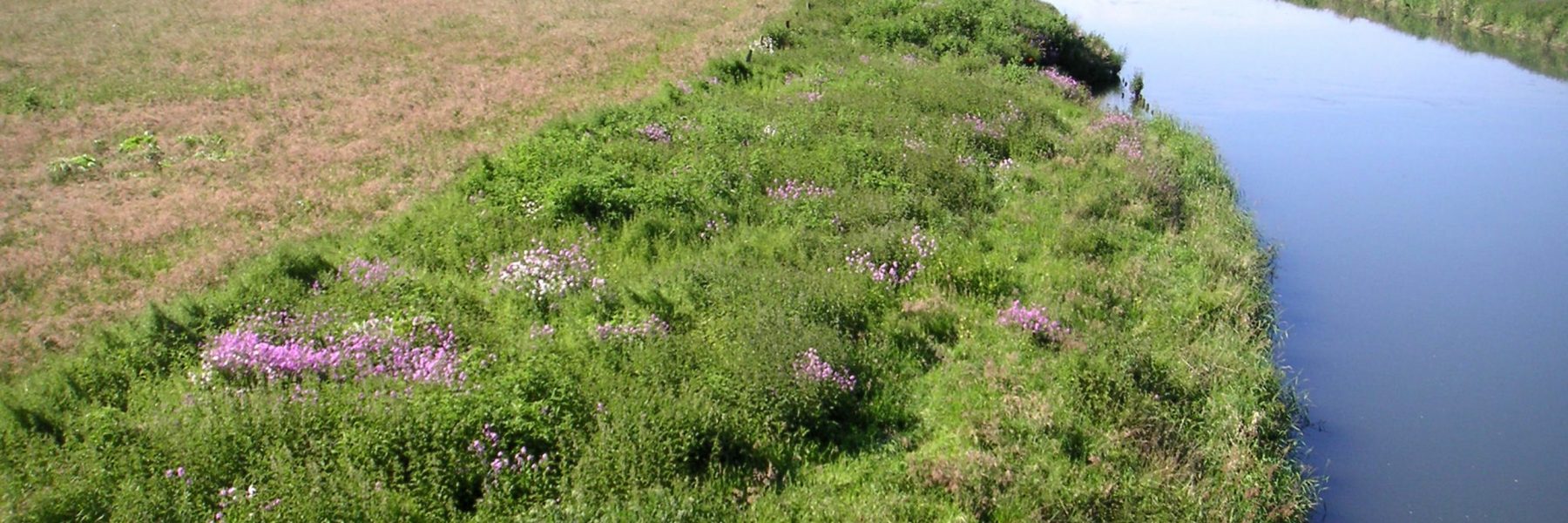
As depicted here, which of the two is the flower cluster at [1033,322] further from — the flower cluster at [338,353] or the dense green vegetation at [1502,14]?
the dense green vegetation at [1502,14]

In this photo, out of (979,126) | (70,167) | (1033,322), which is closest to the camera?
(1033,322)

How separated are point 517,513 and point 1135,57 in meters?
26.0

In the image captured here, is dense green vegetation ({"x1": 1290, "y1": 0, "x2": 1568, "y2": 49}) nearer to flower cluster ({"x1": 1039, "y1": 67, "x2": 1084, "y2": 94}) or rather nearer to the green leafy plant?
flower cluster ({"x1": 1039, "y1": 67, "x2": 1084, "y2": 94})

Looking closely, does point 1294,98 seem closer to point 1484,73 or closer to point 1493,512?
point 1484,73

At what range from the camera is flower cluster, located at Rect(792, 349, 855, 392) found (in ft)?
27.5

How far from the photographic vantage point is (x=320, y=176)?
13852 mm

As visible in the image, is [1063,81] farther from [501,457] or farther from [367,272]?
[501,457]

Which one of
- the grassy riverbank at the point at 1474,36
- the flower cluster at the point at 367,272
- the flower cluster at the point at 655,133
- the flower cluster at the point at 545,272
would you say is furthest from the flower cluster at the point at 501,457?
the grassy riverbank at the point at 1474,36

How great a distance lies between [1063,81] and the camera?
21172 mm

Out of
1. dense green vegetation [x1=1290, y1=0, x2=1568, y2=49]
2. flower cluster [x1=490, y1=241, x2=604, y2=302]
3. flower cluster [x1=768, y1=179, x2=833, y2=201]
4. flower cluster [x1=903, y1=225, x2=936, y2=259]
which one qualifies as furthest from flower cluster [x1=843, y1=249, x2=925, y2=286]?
dense green vegetation [x1=1290, y1=0, x2=1568, y2=49]

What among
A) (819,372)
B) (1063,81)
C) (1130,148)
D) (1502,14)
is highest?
(1502,14)

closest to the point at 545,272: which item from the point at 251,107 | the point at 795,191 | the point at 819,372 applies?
the point at 819,372

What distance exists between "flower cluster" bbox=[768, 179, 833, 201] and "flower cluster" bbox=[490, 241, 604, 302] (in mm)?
2814

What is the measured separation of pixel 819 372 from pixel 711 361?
0.88m
